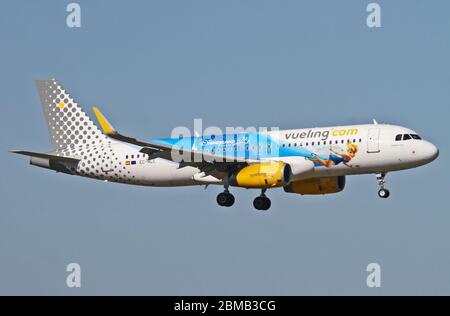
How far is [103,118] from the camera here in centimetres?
6594

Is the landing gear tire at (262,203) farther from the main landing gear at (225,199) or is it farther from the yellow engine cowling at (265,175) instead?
the yellow engine cowling at (265,175)

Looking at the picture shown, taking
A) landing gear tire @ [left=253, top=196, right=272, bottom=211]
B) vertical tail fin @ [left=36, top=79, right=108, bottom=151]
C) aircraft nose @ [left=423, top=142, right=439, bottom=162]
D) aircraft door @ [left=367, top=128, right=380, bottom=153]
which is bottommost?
landing gear tire @ [left=253, top=196, right=272, bottom=211]

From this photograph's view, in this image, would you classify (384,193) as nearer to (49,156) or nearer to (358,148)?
(358,148)

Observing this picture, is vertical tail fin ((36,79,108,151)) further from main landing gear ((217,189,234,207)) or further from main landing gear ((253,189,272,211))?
main landing gear ((253,189,272,211))

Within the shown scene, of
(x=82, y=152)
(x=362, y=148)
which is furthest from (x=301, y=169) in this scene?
(x=82, y=152)

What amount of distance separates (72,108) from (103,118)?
14170 millimetres

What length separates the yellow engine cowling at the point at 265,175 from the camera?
223ft

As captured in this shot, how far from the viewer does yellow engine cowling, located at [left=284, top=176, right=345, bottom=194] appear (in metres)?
73.6

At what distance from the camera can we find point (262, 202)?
7212cm

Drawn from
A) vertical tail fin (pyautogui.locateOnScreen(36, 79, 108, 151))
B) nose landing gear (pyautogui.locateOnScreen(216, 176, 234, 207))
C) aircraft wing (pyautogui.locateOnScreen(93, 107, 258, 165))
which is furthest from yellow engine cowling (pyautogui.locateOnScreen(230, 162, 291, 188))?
vertical tail fin (pyautogui.locateOnScreen(36, 79, 108, 151))

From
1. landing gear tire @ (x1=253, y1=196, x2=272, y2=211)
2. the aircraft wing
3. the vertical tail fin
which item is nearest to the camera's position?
the aircraft wing

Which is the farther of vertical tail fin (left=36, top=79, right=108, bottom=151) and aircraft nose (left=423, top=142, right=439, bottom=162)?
vertical tail fin (left=36, top=79, right=108, bottom=151)

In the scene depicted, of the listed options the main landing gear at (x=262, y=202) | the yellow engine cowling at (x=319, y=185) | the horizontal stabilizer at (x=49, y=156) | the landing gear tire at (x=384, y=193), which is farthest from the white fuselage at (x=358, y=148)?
the horizontal stabilizer at (x=49, y=156)

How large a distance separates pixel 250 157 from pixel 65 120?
15.1 m
